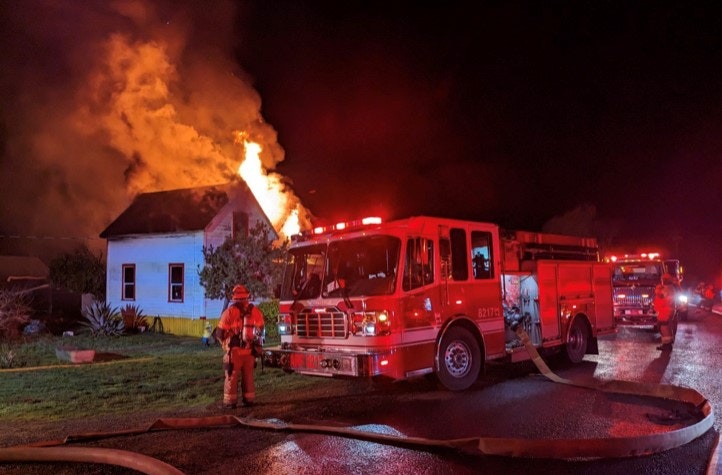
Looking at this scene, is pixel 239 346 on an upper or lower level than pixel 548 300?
lower

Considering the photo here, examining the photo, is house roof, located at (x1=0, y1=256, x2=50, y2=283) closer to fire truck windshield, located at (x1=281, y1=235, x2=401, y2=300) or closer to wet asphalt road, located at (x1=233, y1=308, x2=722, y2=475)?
fire truck windshield, located at (x1=281, y1=235, x2=401, y2=300)

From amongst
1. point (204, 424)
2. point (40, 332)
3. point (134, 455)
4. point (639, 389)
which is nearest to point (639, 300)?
point (639, 389)

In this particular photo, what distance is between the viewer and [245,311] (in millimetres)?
7984

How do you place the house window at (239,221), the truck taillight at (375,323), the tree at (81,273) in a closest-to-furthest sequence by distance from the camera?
the truck taillight at (375,323) → the house window at (239,221) → the tree at (81,273)

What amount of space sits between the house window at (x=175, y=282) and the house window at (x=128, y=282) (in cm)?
227

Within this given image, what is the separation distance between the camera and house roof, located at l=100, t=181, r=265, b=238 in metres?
19.7

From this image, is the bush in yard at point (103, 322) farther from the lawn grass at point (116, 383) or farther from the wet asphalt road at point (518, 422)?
the wet asphalt road at point (518, 422)

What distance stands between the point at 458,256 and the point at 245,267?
32.6ft

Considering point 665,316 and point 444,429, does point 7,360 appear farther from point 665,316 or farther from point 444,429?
point 665,316

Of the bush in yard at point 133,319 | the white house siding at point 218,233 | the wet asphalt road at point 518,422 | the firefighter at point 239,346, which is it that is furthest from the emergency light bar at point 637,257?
the bush in yard at point 133,319

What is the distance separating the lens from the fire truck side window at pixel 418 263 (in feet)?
25.5

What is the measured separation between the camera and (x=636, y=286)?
16500 mm

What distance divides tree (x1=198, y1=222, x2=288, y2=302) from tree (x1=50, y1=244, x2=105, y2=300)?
10.7m

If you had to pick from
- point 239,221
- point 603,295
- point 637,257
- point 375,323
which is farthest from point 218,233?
point 375,323
